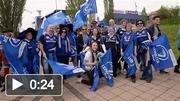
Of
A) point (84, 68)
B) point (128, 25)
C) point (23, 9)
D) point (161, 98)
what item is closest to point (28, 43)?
point (84, 68)

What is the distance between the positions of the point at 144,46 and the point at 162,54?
2.13 ft

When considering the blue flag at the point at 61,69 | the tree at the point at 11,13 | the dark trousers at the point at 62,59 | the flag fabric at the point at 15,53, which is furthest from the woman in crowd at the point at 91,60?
the tree at the point at 11,13

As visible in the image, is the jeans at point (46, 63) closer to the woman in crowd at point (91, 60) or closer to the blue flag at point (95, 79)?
the woman in crowd at point (91, 60)

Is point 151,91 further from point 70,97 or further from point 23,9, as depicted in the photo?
point 23,9

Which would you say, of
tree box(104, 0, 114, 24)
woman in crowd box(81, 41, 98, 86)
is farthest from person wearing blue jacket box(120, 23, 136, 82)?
tree box(104, 0, 114, 24)

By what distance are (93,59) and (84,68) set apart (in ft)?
1.18

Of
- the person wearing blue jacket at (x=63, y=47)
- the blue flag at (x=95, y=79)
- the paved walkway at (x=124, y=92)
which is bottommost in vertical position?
the paved walkway at (x=124, y=92)

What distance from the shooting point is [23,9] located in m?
17.8

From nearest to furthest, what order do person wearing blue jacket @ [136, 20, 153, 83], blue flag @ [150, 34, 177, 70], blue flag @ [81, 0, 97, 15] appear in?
1. person wearing blue jacket @ [136, 20, 153, 83]
2. blue flag @ [150, 34, 177, 70]
3. blue flag @ [81, 0, 97, 15]

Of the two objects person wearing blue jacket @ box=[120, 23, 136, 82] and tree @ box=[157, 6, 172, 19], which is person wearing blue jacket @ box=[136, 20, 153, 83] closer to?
person wearing blue jacket @ box=[120, 23, 136, 82]

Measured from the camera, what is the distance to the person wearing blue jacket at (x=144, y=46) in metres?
8.77

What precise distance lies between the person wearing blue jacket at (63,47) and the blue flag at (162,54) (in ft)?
8.10

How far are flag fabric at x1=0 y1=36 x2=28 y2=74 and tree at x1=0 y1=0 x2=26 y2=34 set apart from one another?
8804mm

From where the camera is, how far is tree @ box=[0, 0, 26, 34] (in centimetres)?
1656
